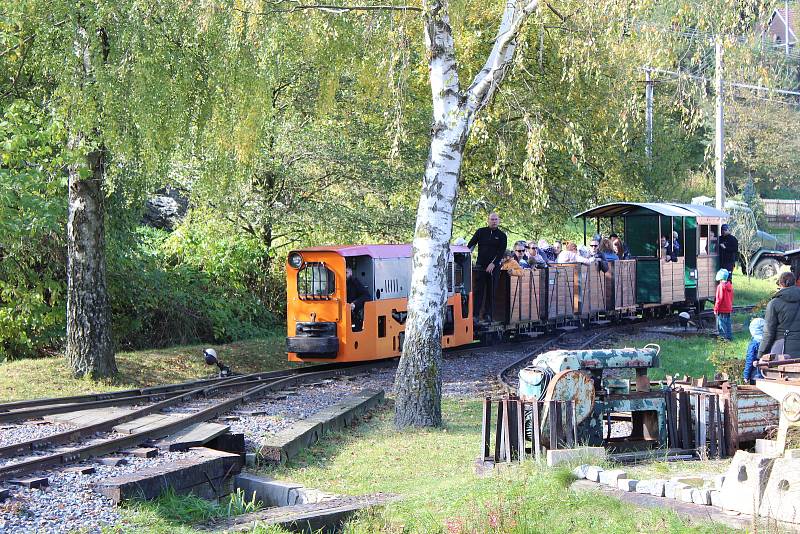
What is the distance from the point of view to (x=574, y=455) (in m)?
8.98

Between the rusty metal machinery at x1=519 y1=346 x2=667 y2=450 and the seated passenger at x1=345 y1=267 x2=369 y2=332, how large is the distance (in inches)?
331

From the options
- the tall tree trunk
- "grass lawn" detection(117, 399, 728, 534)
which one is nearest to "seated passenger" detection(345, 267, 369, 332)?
the tall tree trunk

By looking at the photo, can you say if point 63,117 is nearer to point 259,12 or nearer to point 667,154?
point 259,12

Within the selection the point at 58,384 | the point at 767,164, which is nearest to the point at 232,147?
the point at 58,384

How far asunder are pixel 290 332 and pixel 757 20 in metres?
10.4

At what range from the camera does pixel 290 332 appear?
1908cm

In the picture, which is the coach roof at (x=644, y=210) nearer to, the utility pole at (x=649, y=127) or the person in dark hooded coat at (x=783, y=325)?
the utility pole at (x=649, y=127)

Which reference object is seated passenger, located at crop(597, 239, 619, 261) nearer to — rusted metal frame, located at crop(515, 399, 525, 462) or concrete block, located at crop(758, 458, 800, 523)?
rusted metal frame, located at crop(515, 399, 525, 462)

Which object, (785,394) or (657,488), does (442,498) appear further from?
(785,394)

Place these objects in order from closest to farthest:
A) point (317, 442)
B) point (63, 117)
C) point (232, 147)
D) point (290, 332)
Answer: point (317, 442) → point (63, 117) → point (232, 147) → point (290, 332)

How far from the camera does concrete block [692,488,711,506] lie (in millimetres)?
7395

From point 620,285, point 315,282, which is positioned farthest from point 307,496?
point 620,285

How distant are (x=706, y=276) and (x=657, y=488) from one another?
22.8 meters

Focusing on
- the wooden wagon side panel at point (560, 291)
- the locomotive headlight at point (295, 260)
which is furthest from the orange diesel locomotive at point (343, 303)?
the wooden wagon side panel at point (560, 291)
